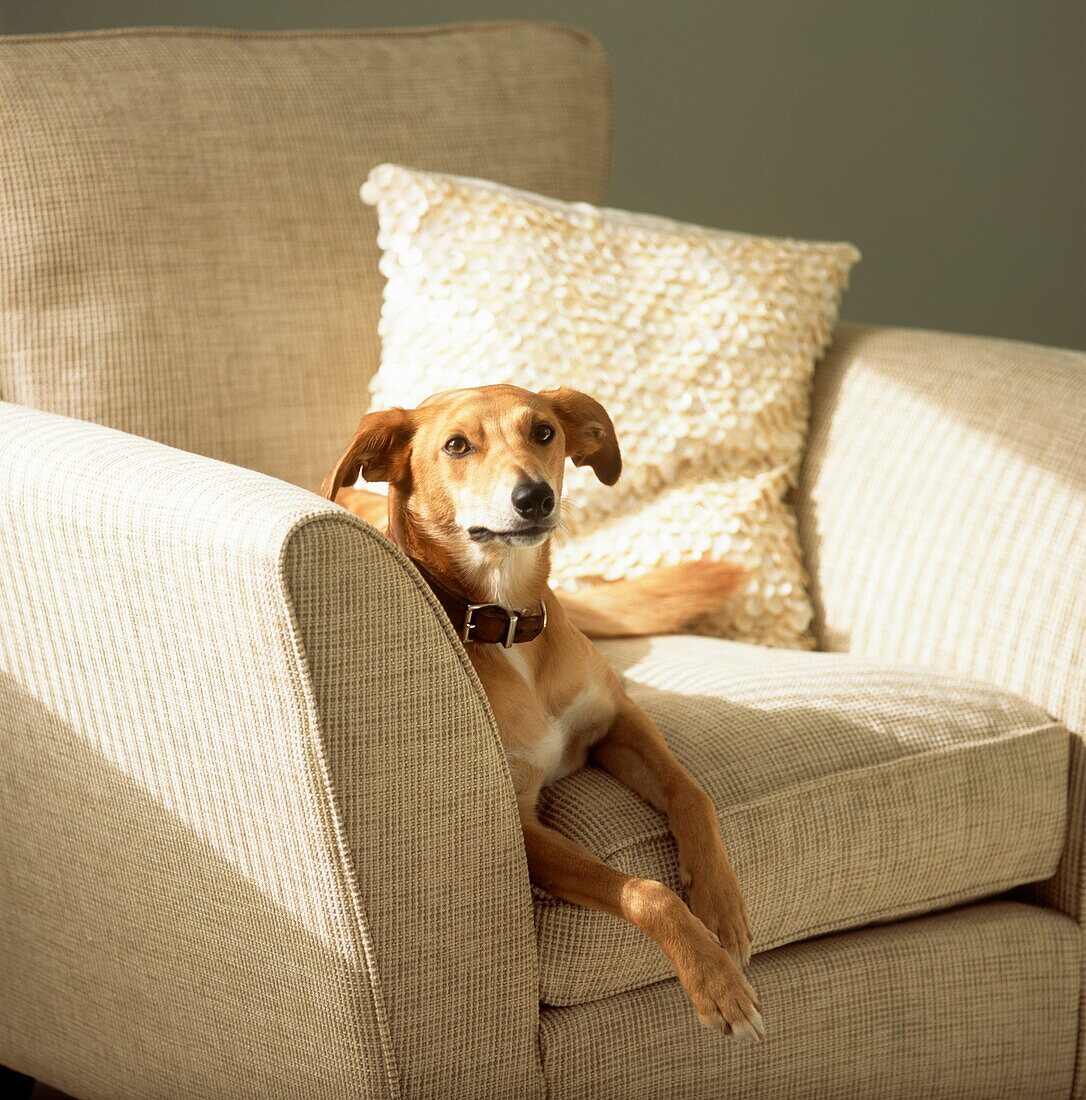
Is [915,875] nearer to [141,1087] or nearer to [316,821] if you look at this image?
[316,821]

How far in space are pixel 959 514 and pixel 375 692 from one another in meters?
0.92

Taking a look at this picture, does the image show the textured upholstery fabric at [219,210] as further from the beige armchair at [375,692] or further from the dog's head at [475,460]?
the dog's head at [475,460]

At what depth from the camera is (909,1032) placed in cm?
138

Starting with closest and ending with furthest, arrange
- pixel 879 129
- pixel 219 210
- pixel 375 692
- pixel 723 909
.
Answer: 1. pixel 375 692
2. pixel 723 909
3. pixel 219 210
4. pixel 879 129

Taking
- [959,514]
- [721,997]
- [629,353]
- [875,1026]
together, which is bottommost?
[875,1026]

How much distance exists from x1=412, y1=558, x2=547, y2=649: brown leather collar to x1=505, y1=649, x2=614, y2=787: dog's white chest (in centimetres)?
2

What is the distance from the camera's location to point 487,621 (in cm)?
126

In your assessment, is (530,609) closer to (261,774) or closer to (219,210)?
(261,774)

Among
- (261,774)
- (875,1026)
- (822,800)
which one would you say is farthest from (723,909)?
(261,774)

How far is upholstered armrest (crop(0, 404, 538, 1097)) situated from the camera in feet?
3.30

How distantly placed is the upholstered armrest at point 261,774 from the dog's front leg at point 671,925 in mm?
38

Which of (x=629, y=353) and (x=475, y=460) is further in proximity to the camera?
(x=629, y=353)

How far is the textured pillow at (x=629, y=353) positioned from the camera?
65.7 inches

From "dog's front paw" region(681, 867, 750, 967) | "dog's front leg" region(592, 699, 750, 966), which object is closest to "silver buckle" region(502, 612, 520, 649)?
"dog's front leg" region(592, 699, 750, 966)
